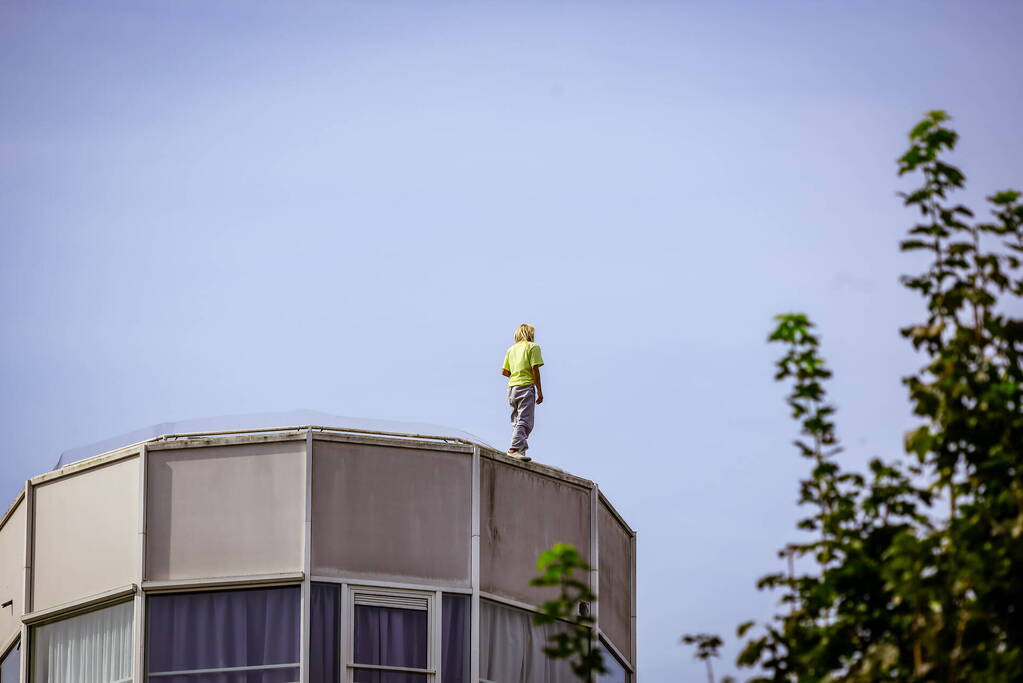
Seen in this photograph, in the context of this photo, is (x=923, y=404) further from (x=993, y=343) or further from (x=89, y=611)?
(x=89, y=611)

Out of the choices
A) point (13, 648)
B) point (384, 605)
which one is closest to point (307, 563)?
point (384, 605)

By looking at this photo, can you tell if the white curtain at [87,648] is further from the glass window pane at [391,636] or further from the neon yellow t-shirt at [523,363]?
the neon yellow t-shirt at [523,363]

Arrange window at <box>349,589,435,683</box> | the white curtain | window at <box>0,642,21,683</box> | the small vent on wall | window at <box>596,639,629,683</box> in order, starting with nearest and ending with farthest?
1. window at <box>349,589,435,683</box>
2. the small vent on wall
3. the white curtain
4. window at <box>0,642,21,683</box>
5. window at <box>596,639,629,683</box>

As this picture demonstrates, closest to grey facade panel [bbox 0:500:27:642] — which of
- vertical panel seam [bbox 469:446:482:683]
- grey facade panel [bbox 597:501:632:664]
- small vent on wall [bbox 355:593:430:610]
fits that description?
small vent on wall [bbox 355:593:430:610]

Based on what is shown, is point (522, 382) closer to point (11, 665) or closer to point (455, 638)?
point (455, 638)

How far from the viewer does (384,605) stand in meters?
24.9

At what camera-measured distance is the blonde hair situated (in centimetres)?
2800

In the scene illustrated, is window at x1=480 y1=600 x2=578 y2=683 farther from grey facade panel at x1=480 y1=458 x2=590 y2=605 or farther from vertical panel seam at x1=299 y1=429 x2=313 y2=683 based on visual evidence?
vertical panel seam at x1=299 y1=429 x2=313 y2=683

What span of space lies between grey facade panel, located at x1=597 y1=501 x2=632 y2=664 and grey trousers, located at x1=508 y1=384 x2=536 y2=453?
1619mm

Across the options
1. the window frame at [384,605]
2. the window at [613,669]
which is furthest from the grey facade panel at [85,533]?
the window at [613,669]

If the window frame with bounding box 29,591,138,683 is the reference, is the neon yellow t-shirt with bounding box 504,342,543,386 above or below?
above

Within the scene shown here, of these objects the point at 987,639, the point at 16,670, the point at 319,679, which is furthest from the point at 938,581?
the point at 16,670

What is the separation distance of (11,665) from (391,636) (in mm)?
5958

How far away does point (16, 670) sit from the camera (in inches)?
1059
